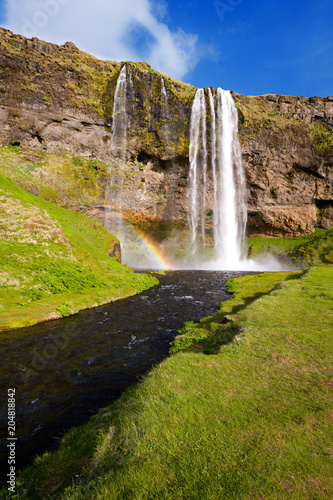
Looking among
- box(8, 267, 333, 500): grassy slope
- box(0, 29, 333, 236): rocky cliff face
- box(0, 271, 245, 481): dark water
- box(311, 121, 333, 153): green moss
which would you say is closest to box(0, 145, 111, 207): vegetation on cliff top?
box(0, 29, 333, 236): rocky cliff face

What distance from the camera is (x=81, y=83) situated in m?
55.1

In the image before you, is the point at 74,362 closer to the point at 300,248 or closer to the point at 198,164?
the point at 198,164

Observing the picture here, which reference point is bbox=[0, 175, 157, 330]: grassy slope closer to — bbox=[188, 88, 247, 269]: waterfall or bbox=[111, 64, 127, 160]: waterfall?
bbox=[111, 64, 127, 160]: waterfall

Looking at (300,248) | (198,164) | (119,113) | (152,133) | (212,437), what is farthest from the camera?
(300,248)

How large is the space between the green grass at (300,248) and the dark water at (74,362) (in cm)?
5571

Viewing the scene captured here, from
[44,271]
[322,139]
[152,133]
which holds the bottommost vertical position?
[44,271]

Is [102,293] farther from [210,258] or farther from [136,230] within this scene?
[210,258]

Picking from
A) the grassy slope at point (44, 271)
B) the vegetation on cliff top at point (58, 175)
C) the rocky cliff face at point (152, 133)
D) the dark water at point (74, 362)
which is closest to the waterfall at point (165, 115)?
the rocky cliff face at point (152, 133)

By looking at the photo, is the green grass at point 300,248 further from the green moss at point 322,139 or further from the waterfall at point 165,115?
the waterfall at point 165,115

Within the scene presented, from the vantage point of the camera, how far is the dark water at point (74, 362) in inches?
287

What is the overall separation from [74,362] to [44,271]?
1394 centimetres

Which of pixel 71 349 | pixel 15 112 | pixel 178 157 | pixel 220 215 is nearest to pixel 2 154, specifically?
pixel 15 112

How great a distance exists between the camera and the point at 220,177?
6619cm

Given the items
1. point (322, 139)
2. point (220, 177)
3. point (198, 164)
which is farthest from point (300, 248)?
point (198, 164)
